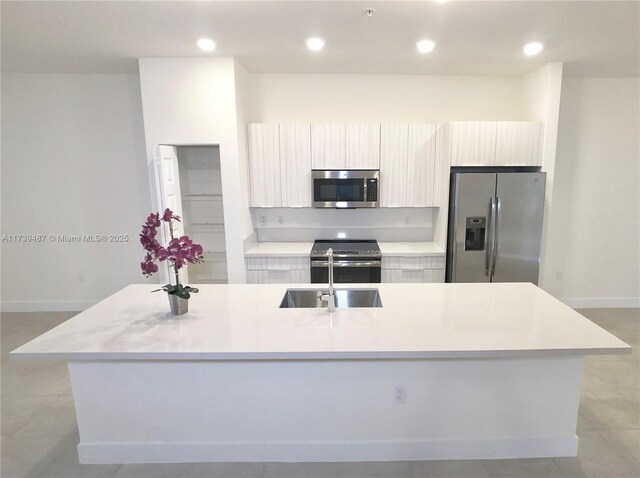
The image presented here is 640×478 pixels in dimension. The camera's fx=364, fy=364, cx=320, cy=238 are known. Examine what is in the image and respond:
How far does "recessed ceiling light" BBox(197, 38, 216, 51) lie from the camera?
2.98m

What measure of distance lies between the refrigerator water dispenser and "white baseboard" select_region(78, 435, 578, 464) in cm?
193

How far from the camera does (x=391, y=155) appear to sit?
Answer: 3982 mm

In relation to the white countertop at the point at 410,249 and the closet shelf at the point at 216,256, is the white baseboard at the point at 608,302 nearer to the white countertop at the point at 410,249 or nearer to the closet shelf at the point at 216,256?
the white countertop at the point at 410,249

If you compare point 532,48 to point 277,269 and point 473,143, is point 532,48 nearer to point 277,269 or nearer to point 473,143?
point 473,143

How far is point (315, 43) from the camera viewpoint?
119 inches

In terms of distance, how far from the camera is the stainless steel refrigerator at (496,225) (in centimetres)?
360

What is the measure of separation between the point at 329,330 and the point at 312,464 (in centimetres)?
82

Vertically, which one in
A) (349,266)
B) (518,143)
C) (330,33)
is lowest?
(349,266)

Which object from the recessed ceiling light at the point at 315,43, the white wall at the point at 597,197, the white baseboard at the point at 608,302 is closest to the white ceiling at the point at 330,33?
the recessed ceiling light at the point at 315,43

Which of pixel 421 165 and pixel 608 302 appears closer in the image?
pixel 421 165

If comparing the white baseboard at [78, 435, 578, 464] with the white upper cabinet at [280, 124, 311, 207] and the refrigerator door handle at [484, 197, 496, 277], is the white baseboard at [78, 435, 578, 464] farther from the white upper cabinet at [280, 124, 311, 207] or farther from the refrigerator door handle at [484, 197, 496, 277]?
the white upper cabinet at [280, 124, 311, 207]

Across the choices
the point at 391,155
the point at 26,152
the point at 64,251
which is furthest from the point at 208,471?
the point at 26,152

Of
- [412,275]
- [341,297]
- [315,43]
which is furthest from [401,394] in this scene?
[315,43]

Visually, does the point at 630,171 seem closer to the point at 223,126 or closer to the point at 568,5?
the point at 568,5
